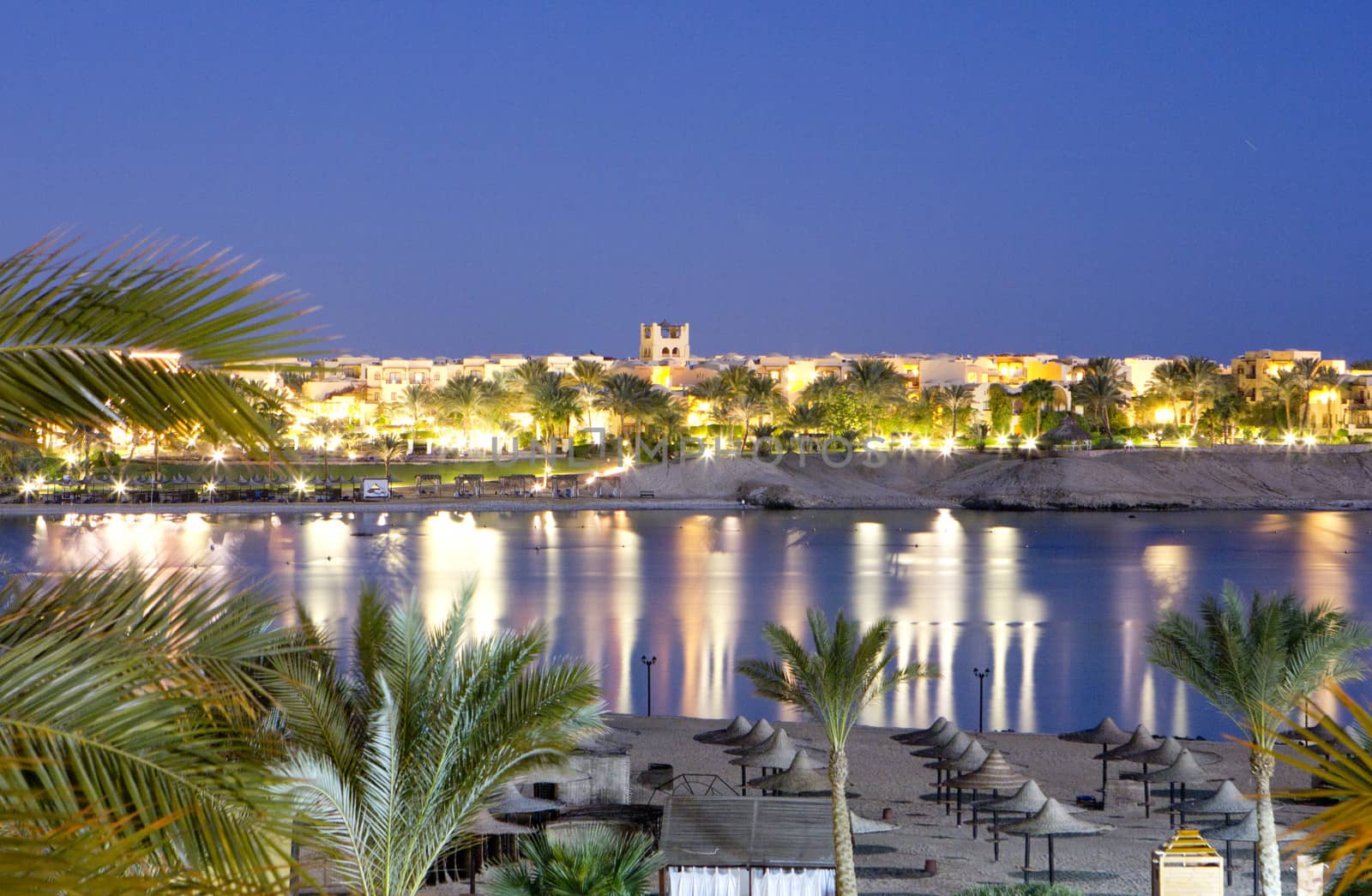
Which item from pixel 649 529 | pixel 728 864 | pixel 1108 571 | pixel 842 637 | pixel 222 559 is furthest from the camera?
pixel 649 529

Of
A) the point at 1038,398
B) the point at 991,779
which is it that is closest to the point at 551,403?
the point at 1038,398

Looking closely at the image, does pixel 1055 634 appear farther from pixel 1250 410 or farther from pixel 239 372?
pixel 1250 410

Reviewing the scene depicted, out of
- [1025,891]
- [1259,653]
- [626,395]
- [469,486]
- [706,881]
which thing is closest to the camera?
[1025,891]

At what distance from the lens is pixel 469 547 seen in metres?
49.6

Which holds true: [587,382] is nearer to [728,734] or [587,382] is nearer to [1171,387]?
[1171,387]

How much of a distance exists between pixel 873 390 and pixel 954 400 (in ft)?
33.4

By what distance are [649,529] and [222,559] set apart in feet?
67.6

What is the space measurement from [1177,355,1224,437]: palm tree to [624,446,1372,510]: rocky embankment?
7.58 metres

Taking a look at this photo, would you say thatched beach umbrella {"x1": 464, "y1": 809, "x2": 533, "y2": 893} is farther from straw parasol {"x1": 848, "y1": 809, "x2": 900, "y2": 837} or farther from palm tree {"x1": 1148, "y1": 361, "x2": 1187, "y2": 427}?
palm tree {"x1": 1148, "y1": 361, "x2": 1187, "y2": 427}

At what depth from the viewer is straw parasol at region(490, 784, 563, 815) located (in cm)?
1170

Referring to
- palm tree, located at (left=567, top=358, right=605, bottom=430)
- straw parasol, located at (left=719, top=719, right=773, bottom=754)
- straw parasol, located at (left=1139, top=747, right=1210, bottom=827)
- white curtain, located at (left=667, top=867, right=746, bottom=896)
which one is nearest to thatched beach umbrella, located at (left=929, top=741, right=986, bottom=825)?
straw parasol, located at (left=1139, top=747, right=1210, bottom=827)

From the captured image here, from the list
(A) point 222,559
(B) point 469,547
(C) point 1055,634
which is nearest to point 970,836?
(C) point 1055,634

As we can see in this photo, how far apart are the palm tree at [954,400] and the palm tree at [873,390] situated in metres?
7.25

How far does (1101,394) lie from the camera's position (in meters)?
82.9
